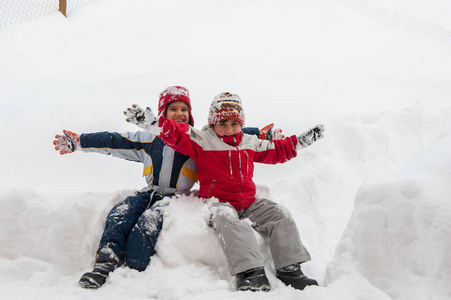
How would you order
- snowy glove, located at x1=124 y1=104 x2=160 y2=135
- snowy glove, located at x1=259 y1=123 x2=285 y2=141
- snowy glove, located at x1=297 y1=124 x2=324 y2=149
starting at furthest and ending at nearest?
snowy glove, located at x1=259 y1=123 x2=285 y2=141 < snowy glove, located at x1=297 y1=124 x2=324 y2=149 < snowy glove, located at x1=124 y1=104 x2=160 y2=135

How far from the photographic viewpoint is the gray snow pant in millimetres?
1612

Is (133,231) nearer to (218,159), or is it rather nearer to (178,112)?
(218,159)

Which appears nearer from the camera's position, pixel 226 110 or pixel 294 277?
pixel 294 277

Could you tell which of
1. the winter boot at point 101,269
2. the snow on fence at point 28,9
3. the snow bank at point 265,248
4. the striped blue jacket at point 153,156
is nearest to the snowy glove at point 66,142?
the striped blue jacket at point 153,156

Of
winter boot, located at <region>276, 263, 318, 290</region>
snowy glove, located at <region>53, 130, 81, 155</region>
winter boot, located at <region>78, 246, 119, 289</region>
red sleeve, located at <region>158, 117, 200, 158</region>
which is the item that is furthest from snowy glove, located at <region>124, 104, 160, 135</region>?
winter boot, located at <region>276, 263, 318, 290</region>

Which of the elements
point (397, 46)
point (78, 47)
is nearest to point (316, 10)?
point (397, 46)

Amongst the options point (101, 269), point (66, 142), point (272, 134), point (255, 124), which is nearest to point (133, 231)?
point (101, 269)

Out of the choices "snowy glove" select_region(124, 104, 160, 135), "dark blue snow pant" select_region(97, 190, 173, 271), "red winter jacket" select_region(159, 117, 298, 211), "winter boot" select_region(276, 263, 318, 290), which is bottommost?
"winter boot" select_region(276, 263, 318, 290)

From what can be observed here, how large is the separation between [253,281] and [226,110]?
43.1 inches

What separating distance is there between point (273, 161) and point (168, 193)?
759 mm

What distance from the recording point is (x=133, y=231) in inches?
69.9

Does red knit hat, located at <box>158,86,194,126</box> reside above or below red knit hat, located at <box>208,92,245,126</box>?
above

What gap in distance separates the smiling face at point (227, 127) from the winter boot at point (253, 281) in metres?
0.90

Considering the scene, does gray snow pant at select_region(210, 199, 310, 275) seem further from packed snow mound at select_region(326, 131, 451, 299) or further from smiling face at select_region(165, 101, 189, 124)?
smiling face at select_region(165, 101, 189, 124)
